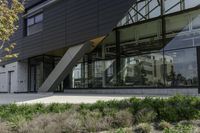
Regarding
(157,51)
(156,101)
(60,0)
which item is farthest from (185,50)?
(60,0)

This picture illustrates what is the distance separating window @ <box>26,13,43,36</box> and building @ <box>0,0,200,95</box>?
96 millimetres

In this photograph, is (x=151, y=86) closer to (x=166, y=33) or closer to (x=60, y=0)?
(x=166, y=33)

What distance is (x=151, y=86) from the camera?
1895 centimetres

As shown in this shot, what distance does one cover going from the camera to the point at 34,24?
28.8m

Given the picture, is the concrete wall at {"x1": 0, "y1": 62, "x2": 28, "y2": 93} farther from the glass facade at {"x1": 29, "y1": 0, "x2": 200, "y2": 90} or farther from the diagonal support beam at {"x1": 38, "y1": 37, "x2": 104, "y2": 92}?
the diagonal support beam at {"x1": 38, "y1": 37, "x2": 104, "y2": 92}

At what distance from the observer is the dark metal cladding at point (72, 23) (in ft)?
64.6

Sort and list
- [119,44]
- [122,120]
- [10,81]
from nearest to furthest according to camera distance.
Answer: [122,120] → [119,44] → [10,81]

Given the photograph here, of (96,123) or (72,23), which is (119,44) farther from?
(96,123)

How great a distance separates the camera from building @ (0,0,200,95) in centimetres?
1845

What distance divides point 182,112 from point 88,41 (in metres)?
14.2

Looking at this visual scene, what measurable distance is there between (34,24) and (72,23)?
286 inches

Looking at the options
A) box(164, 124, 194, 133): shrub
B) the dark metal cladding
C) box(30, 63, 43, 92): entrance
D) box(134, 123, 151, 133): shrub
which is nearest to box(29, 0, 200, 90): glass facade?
the dark metal cladding

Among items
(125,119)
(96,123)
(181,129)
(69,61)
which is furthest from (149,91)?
(181,129)

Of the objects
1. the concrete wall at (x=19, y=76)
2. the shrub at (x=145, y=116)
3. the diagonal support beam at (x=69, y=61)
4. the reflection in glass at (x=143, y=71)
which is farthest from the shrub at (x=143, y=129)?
the concrete wall at (x=19, y=76)
